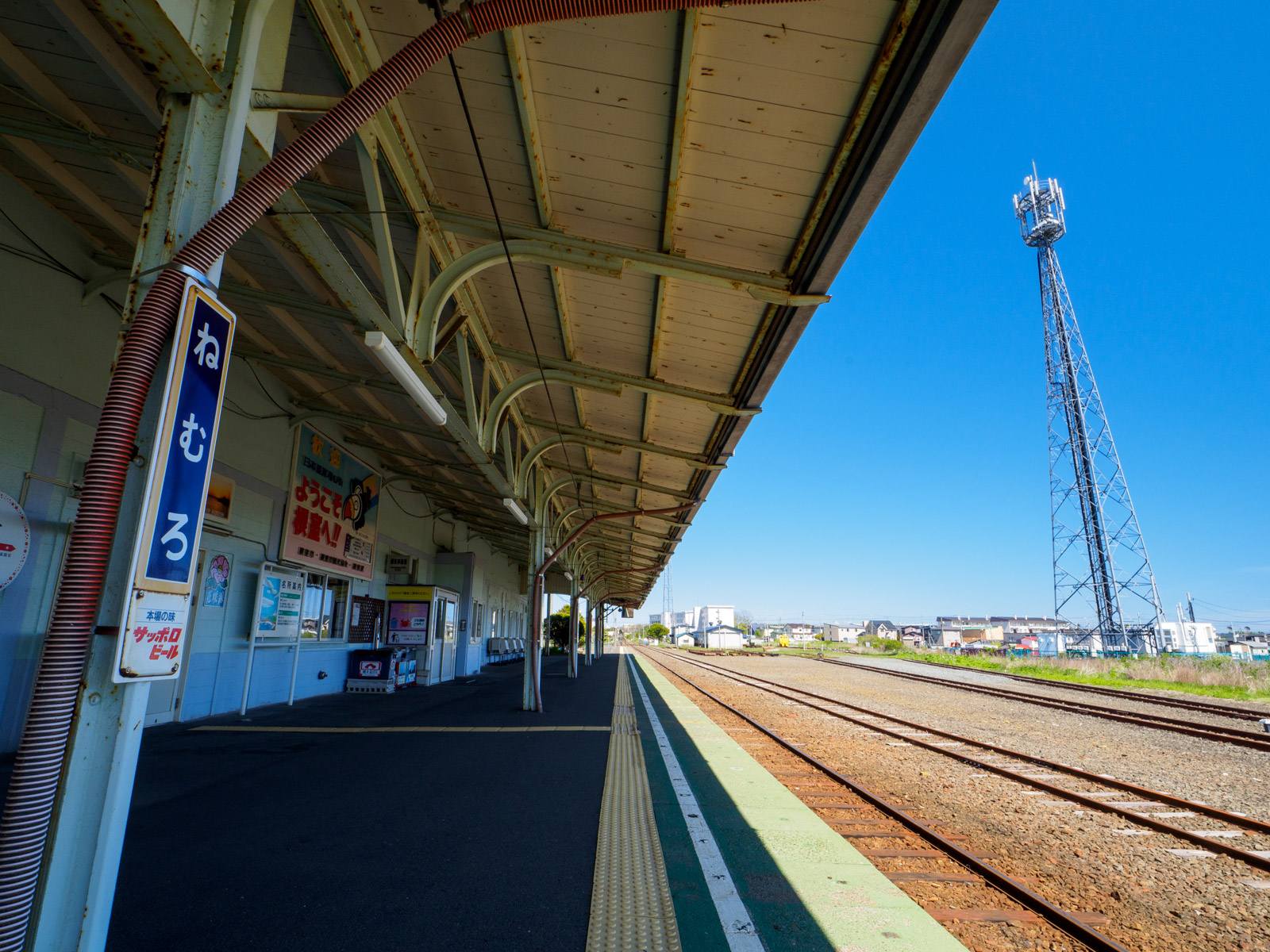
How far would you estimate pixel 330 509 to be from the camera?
1303cm

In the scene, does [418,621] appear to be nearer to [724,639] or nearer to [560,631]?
[560,631]

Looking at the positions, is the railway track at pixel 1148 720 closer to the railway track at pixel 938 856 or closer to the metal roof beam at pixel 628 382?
the railway track at pixel 938 856

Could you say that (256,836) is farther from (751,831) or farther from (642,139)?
(642,139)

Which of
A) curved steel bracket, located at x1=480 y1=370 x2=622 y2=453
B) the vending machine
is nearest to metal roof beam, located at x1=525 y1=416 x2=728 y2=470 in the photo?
curved steel bracket, located at x1=480 y1=370 x2=622 y2=453

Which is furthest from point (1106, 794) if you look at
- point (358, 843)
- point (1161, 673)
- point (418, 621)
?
point (1161, 673)

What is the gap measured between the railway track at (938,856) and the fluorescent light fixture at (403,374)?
15.7ft

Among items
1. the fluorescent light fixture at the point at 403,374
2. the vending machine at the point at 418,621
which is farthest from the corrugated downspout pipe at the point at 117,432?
the vending machine at the point at 418,621

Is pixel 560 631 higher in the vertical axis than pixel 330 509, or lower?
lower

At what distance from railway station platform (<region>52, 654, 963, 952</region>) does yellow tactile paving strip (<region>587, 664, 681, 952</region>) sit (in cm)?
Result: 1

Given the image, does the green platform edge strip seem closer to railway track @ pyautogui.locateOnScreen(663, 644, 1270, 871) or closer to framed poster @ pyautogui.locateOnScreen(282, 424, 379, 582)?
railway track @ pyautogui.locateOnScreen(663, 644, 1270, 871)

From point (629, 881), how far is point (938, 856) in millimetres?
2341

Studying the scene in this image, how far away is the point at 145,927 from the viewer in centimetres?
298

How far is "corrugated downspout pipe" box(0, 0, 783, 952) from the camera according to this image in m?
1.92

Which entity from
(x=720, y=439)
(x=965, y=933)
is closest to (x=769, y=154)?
(x=965, y=933)
